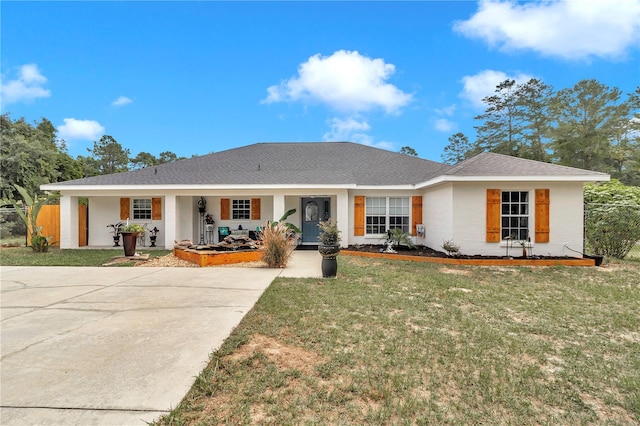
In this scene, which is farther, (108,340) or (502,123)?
(502,123)

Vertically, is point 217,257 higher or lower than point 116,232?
lower

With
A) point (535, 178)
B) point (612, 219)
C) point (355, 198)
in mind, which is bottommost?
point (612, 219)

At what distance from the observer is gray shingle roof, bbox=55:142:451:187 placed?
12.8m

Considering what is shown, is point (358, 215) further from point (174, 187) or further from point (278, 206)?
point (174, 187)

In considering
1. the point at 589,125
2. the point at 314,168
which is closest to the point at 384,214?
the point at 314,168

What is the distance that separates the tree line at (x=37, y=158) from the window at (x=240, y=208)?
53.4ft

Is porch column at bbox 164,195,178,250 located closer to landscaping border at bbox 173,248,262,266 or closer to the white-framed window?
landscaping border at bbox 173,248,262,266

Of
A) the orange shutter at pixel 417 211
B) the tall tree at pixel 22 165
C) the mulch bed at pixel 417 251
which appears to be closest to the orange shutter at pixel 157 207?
the mulch bed at pixel 417 251

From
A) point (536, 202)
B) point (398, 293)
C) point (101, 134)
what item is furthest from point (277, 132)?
point (101, 134)

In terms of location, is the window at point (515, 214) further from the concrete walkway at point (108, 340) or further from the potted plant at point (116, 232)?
the potted plant at point (116, 232)

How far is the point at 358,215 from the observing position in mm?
A: 12898

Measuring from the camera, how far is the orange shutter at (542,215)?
999 cm

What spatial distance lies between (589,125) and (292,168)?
2649 cm

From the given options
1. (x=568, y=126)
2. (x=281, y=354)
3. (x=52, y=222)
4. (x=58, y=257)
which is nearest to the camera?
(x=281, y=354)
